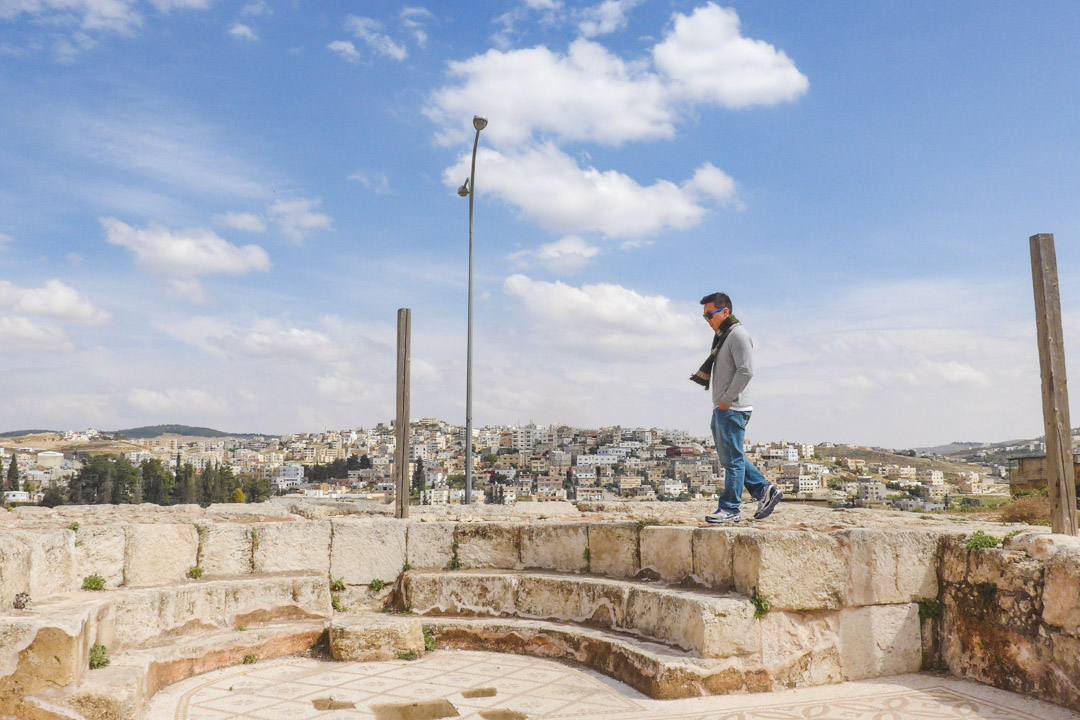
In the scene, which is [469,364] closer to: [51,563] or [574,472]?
[51,563]

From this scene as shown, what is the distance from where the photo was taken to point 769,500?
6.53 m

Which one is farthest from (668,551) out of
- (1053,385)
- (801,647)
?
(1053,385)

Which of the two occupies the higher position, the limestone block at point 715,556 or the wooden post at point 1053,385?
the wooden post at point 1053,385

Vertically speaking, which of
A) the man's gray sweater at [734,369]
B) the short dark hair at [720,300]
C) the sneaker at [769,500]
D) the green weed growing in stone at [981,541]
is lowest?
the green weed growing in stone at [981,541]

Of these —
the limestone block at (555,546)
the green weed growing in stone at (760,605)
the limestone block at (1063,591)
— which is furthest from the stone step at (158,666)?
the limestone block at (1063,591)

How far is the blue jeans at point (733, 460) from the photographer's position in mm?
6441

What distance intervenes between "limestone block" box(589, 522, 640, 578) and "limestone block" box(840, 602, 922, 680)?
210 centimetres

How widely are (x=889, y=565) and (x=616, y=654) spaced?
2.36m

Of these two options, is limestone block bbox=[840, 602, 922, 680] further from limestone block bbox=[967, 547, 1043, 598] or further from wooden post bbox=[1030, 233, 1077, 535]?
wooden post bbox=[1030, 233, 1077, 535]

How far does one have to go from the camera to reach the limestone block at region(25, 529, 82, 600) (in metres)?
5.50

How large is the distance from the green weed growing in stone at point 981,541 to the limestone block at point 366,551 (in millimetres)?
5529

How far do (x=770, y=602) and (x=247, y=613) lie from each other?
483 centimetres

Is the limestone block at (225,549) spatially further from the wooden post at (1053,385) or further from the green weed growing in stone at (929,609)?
the wooden post at (1053,385)

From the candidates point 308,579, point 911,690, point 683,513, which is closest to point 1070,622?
point 911,690
